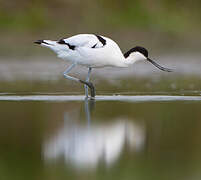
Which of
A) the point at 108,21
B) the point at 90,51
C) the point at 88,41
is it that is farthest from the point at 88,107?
the point at 108,21

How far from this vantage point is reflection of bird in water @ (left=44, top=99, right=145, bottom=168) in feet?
19.9

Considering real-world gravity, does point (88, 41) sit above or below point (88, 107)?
above

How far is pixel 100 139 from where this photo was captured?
22.7 ft

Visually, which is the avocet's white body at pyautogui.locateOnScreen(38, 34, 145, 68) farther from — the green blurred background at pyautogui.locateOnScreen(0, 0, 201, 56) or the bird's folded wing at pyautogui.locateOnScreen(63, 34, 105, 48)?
the green blurred background at pyautogui.locateOnScreen(0, 0, 201, 56)

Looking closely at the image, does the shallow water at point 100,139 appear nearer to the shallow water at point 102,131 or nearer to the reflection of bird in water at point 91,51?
the shallow water at point 102,131

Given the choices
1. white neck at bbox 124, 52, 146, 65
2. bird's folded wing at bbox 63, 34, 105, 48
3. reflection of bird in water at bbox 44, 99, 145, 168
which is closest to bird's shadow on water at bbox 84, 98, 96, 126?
reflection of bird in water at bbox 44, 99, 145, 168

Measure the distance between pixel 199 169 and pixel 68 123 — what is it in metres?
2.85

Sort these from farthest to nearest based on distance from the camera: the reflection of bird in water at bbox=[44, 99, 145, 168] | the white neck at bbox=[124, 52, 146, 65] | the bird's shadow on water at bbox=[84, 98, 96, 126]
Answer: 1. the white neck at bbox=[124, 52, 146, 65]
2. the bird's shadow on water at bbox=[84, 98, 96, 126]
3. the reflection of bird in water at bbox=[44, 99, 145, 168]

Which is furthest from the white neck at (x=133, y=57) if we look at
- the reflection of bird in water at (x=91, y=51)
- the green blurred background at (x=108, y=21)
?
the green blurred background at (x=108, y=21)

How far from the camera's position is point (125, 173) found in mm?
5391

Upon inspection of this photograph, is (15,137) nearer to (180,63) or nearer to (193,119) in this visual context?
(193,119)

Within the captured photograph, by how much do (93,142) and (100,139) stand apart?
0.62 feet

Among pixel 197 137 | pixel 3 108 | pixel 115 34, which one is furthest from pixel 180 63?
pixel 197 137

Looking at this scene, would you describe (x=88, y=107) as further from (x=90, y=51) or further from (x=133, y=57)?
(x=133, y=57)
